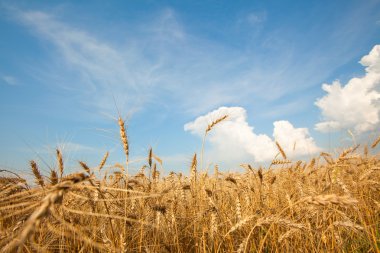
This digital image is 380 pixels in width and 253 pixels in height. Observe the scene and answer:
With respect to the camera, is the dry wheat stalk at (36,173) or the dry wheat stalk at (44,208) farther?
the dry wheat stalk at (36,173)

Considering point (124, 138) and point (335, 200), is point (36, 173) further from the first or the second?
point (335, 200)

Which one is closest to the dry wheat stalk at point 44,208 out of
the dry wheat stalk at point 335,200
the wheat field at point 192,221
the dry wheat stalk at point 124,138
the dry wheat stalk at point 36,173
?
the wheat field at point 192,221

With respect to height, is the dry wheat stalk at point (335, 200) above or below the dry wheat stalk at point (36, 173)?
below

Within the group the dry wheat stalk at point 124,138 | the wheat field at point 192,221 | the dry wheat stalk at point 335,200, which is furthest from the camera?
the dry wheat stalk at point 124,138

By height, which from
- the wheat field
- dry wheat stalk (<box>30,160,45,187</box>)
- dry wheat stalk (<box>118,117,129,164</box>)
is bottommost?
the wheat field

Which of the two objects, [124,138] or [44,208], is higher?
[124,138]

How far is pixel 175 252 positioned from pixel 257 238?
121 cm

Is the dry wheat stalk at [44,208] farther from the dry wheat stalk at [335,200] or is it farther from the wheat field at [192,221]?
the dry wheat stalk at [335,200]

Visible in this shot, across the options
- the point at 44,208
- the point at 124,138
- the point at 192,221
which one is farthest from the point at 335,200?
the point at 192,221

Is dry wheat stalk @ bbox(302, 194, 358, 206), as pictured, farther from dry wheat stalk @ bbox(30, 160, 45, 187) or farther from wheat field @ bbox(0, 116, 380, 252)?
dry wheat stalk @ bbox(30, 160, 45, 187)

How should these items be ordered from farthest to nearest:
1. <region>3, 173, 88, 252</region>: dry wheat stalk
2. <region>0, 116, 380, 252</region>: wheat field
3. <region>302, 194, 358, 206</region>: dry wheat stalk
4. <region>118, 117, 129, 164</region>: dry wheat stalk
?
1. <region>118, 117, 129, 164</region>: dry wheat stalk
2. <region>0, 116, 380, 252</region>: wheat field
3. <region>302, 194, 358, 206</region>: dry wheat stalk
4. <region>3, 173, 88, 252</region>: dry wheat stalk

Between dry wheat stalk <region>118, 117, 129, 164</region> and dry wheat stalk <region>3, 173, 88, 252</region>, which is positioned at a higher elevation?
dry wheat stalk <region>118, 117, 129, 164</region>

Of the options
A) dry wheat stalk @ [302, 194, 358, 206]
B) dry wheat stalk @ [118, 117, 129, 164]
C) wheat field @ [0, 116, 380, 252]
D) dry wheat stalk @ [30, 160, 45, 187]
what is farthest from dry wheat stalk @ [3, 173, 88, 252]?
dry wheat stalk @ [30, 160, 45, 187]

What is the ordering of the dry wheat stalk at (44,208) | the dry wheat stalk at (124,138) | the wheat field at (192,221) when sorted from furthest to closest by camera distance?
the dry wheat stalk at (124,138)
the wheat field at (192,221)
the dry wheat stalk at (44,208)
